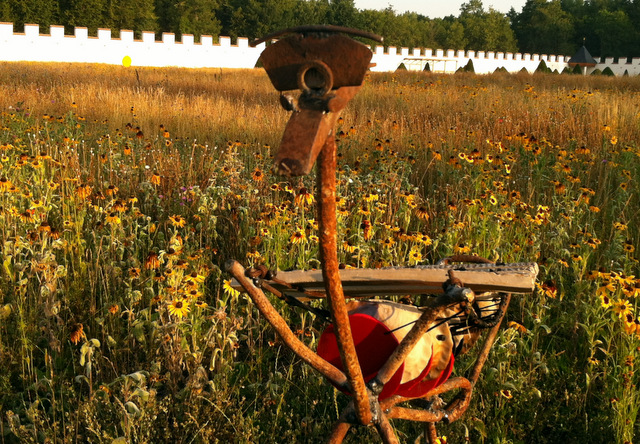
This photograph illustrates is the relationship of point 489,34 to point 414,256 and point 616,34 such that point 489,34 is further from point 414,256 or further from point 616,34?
point 414,256

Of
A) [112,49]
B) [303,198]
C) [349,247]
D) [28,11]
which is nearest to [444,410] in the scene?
[349,247]

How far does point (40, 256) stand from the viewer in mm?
2400

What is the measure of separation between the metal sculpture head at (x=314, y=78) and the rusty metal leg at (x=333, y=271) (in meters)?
0.06

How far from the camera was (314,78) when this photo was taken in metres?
0.82

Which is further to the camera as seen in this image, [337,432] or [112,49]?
[112,49]

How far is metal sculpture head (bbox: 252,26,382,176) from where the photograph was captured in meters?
0.78

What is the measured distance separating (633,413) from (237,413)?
129 centimetres

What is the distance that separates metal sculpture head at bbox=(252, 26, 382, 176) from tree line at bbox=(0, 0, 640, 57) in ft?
150

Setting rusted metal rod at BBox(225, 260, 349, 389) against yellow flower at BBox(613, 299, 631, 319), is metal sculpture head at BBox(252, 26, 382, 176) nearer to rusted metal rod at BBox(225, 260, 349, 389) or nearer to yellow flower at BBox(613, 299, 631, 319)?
rusted metal rod at BBox(225, 260, 349, 389)

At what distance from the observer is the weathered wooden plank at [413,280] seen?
4.06 ft

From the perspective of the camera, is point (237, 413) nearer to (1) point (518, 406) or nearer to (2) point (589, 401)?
(1) point (518, 406)

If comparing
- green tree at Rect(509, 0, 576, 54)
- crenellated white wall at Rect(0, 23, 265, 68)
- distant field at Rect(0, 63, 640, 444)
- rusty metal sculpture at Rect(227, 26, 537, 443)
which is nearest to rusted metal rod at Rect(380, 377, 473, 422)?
rusty metal sculpture at Rect(227, 26, 537, 443)

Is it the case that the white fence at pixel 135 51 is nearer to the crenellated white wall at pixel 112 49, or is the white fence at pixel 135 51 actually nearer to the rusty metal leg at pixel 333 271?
the crenellated white wall at pixel 112 49

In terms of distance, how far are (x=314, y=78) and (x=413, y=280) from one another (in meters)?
0.62
